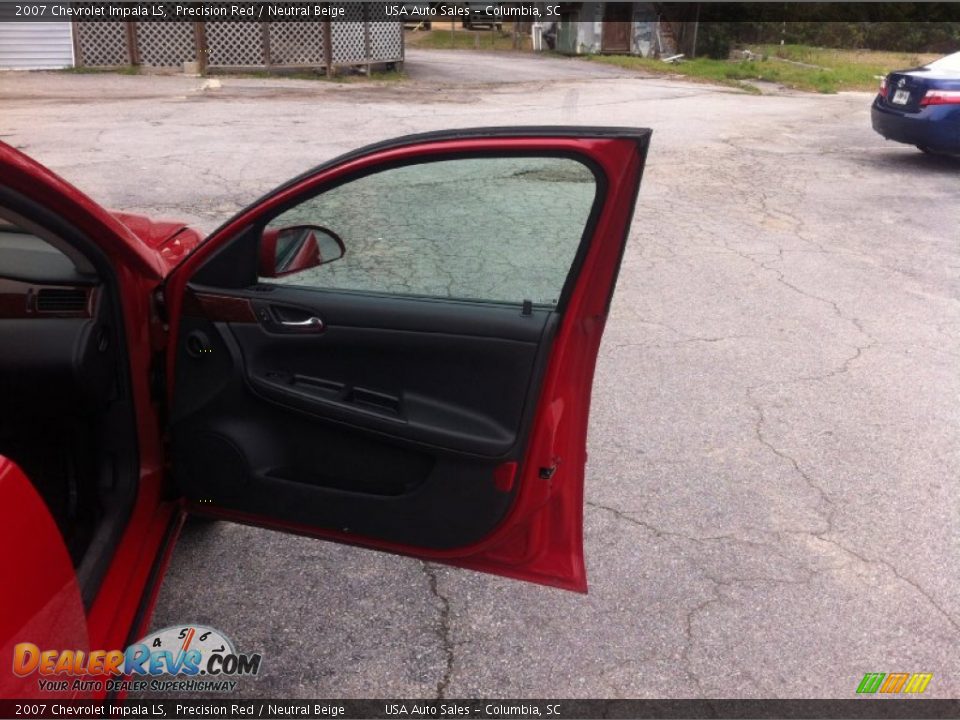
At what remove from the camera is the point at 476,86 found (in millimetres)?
18453

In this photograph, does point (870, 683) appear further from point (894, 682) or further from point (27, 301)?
point (27, 301)

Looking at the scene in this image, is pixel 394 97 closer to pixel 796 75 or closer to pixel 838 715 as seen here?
pixel 796 75

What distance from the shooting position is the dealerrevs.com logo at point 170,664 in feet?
7.09

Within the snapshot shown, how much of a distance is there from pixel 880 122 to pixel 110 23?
14.5 metres

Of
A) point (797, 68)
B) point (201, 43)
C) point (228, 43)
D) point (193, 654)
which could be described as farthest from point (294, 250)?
point (797, 68)

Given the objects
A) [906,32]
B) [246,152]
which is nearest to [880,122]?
[246,152]

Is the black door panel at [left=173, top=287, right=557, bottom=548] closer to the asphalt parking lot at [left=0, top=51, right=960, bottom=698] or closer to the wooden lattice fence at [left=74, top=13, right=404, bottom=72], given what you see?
the asphalt parking lot at [left=0, top=51, right=960, bottom=698]

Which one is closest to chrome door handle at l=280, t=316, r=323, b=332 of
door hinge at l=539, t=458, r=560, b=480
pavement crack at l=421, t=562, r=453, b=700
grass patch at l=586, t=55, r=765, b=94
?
door hinge at l=539, t=458, r=560, b=480

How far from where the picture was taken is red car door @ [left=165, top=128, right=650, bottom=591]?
2.48 m

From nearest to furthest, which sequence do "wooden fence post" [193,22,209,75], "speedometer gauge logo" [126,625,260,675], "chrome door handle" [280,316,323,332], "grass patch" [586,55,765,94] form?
"chrome door handle" [280,316,323,332] < "speedometer gauge logo" [126,625,260,675] < "wooden fence post" [193,22,209,75] < "grass patch" [586,55,765,94]

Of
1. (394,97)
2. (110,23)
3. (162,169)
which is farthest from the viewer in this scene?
(110,23)

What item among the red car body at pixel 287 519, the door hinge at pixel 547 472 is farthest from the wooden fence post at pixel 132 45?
the door hinge at pixel 547 472

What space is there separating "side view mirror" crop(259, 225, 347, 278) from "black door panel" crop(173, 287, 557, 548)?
94 mm

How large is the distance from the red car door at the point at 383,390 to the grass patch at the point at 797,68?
17199 millimetres
